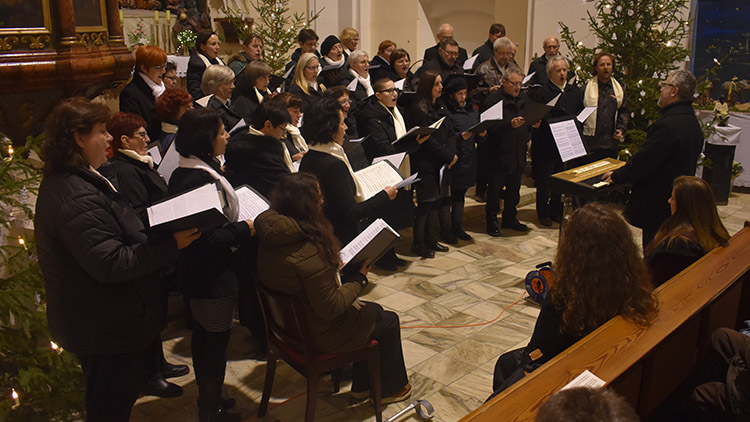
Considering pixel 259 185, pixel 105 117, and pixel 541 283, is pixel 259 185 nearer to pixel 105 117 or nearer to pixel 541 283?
pixel 105 117

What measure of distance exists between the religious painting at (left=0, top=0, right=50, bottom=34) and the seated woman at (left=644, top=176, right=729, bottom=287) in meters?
3.64

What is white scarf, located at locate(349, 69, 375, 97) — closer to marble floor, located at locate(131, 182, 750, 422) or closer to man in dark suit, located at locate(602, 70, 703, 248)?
marble floor, located at locate(131, 182, 750, 422)

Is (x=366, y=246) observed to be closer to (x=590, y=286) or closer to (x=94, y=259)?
(x=590, y=286)

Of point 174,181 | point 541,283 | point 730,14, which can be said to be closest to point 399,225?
point 541,283

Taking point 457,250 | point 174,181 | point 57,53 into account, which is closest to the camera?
point 174,181

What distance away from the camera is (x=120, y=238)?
110 inches

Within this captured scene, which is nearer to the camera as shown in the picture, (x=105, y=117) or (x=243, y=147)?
(x=105, y=117)

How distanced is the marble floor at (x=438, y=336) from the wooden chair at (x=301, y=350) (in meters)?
0.40

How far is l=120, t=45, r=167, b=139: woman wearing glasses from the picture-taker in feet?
17.2

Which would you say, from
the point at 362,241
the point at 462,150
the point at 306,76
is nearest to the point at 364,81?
the point at 306,76

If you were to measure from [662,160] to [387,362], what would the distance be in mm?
2802

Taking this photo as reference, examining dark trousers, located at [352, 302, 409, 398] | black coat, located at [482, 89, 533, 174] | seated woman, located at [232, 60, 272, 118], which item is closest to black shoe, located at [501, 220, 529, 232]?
black coat, located at [482, 89, 533, 174]

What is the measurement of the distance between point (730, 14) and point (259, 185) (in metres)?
9.64

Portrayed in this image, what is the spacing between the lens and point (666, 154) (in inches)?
205
